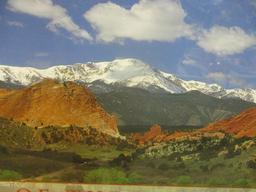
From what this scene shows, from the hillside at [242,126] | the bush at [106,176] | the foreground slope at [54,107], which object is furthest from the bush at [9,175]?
the hillside at [242,126]

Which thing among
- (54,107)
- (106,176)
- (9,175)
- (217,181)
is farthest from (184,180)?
(54,107)

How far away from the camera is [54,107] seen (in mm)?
91312

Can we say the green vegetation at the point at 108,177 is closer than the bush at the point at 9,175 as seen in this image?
No

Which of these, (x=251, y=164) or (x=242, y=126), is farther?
(x=242, y=126)

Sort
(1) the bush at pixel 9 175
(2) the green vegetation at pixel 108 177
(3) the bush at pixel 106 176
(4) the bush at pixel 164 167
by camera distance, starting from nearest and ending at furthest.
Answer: (1) the bush at pixel 9 175
(2) the green vegetation at pixel 108 177
(3) the bush at pixel 106 176
(4) the bush at pixel 164 167

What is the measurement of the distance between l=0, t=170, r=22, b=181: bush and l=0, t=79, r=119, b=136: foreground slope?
19.3 meters

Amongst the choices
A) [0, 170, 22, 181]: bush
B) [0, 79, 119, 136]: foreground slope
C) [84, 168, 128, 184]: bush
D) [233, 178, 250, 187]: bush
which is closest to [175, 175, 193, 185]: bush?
[233, 178, 250, 187]: bush

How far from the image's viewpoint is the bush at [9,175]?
6194 cm

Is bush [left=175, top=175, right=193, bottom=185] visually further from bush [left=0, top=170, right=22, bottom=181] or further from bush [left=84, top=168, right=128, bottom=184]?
bush [left=0, top=170, right=22, bottom=181]

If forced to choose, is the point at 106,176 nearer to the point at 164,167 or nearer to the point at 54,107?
the point at 164,167

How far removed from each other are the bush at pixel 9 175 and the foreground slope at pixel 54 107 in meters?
19.3

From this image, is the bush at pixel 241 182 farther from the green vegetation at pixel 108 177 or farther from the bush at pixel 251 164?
the green vegetation at pixel 108 177

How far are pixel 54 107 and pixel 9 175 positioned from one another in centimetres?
2816

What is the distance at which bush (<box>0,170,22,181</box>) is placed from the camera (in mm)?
61938
